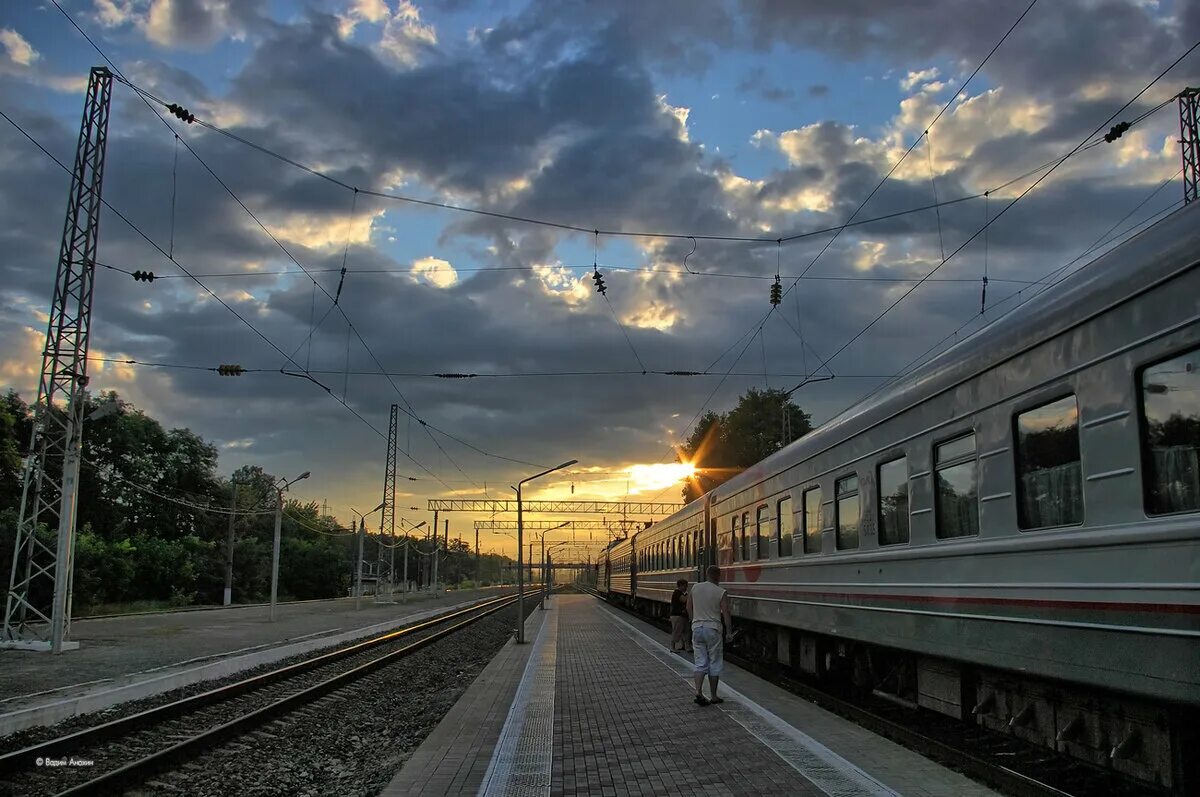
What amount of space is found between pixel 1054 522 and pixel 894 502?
309cm

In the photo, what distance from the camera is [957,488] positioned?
7.70m

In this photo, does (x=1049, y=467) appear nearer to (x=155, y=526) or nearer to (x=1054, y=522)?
(x=1054, y=522)

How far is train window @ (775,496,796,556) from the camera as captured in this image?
516 inches

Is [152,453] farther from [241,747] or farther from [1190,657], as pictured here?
[1190,657]

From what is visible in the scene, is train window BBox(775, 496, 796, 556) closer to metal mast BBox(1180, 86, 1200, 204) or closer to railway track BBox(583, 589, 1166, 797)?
railway track BBox(583, 589, 1166, 797)

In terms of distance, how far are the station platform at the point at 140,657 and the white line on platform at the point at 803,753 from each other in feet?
26.5

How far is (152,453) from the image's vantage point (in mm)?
67562

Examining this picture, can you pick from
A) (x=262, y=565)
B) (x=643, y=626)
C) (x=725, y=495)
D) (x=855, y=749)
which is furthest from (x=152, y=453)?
(x=855, y=749)

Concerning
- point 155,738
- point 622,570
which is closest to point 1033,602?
point 155,738

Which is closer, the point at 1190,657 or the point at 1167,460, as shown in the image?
the point at 1190,657

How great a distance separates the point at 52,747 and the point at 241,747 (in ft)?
6.09

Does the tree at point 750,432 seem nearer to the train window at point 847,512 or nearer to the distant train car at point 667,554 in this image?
the distant train car at point 667,554

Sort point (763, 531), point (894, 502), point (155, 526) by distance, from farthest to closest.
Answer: point (155, 526) → point (763, 531) → point (894, 502)

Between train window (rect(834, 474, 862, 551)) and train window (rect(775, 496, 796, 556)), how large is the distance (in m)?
1.98
